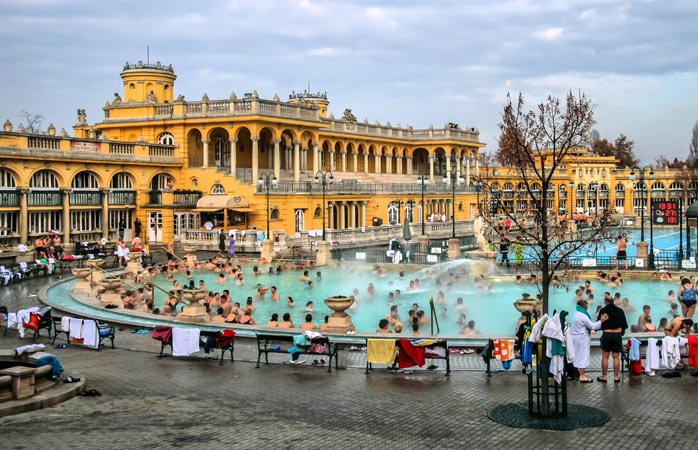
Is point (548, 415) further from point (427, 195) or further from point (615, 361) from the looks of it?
point (427, 195)

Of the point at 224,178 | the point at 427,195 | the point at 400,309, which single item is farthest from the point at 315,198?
the point at 400,309

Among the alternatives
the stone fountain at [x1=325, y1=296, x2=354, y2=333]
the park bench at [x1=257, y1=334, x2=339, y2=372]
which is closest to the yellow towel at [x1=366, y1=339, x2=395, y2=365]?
the park bench at [x1=257, y1=334, x2=339, y2=372]

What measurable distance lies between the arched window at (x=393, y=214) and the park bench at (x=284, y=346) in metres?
43.8

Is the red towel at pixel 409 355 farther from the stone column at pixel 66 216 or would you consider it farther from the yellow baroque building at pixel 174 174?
the stone column at pixel 66 216

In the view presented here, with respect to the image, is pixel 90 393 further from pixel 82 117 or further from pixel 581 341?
pixel 82 117

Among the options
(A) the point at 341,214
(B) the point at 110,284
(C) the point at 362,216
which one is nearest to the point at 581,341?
(B) the point at 110,284

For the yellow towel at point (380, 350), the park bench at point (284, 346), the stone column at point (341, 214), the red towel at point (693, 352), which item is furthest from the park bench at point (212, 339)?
the stone column at point (341, 214)

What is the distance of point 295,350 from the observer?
15.1 meters

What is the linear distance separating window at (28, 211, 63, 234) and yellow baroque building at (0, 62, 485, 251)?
2.5 inches

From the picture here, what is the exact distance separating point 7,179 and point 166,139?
14276 millimetres

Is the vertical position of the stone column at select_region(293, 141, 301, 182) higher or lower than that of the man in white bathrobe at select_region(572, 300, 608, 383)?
higher

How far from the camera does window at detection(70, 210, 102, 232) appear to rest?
41.7 m

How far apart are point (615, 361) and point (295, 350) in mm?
6270

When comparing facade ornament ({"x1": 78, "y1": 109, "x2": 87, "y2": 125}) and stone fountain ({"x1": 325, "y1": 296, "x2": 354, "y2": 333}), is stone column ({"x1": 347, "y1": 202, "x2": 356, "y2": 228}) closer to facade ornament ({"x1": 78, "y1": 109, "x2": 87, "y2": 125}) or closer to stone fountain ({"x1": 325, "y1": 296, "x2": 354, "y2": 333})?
facade ornament ({"x1": 78, "y1": 109, "x2": 87, "y2": 125})
